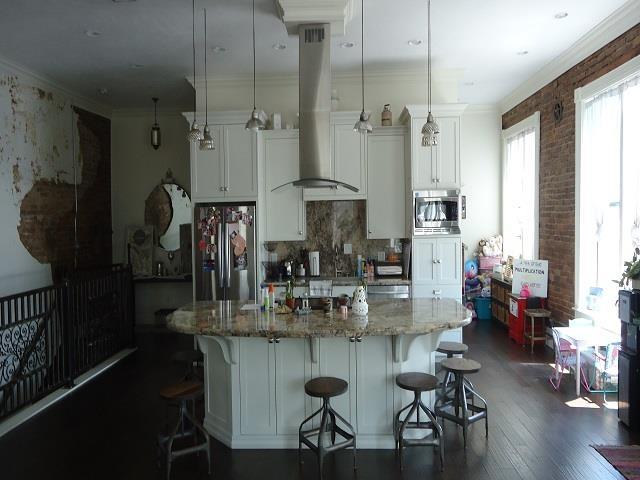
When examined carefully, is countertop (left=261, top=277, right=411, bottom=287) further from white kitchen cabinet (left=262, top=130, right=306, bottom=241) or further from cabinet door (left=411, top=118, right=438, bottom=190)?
cabinet door (left=411, top=118, right=438, bottom=190)

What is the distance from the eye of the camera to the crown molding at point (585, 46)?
411cm

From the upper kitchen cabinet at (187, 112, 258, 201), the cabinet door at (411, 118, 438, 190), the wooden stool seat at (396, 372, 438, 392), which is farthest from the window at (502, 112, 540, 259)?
the wooden stool seat at (396, 372, 438, 392)

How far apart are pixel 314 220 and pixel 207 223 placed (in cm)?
140

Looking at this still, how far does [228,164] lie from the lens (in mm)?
5527

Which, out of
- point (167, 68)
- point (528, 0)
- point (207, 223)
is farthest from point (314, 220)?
point (528, 0)

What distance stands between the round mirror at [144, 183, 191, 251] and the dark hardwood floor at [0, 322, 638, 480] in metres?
2.96

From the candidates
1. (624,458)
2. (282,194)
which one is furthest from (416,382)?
(282,194)

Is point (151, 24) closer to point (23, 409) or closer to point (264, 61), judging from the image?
point (264, 61)

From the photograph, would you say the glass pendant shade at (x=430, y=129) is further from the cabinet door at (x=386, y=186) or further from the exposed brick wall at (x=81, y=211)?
the exposed brick wall at (x=81, y=211)

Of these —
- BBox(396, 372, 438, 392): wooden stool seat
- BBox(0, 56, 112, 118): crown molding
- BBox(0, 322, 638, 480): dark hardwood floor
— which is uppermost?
BBox(0, 56, 112, 118): crown molding

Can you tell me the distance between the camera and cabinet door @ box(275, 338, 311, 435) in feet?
10.9

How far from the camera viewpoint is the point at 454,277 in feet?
17.8

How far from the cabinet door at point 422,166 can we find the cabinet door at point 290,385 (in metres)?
2.82

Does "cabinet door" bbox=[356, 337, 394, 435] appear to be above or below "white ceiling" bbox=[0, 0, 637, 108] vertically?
below
